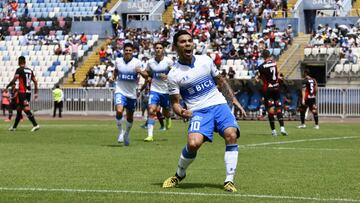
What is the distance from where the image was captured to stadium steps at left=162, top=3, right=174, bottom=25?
61656mm

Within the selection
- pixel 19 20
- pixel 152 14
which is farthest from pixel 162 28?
pixel 19 20

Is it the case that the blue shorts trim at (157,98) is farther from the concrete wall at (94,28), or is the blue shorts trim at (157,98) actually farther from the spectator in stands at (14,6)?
the spectator in stands at (14,6)

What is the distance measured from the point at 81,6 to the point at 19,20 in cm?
439

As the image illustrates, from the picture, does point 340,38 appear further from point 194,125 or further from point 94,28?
point 194,125

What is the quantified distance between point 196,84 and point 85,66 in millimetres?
46345

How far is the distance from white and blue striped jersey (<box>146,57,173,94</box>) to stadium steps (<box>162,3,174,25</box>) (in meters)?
35.1

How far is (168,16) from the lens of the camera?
6238 centimetres

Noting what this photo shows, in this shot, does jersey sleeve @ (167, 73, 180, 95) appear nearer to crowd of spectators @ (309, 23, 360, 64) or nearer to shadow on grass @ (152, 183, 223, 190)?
shadow on grass @ (152, 183, 223, 190)

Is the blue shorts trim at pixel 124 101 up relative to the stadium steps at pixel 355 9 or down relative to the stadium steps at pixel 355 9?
down

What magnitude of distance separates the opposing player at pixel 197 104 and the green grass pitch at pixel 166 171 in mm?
487

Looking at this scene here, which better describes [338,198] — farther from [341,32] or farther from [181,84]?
[341,32]

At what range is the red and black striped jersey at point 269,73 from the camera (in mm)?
28491

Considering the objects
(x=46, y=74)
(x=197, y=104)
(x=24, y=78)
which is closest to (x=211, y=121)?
(x=197, y=104)

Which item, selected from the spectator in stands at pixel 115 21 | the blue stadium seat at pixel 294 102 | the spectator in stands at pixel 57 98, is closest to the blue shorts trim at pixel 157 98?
the blue stadium seat at pixel 294 102
